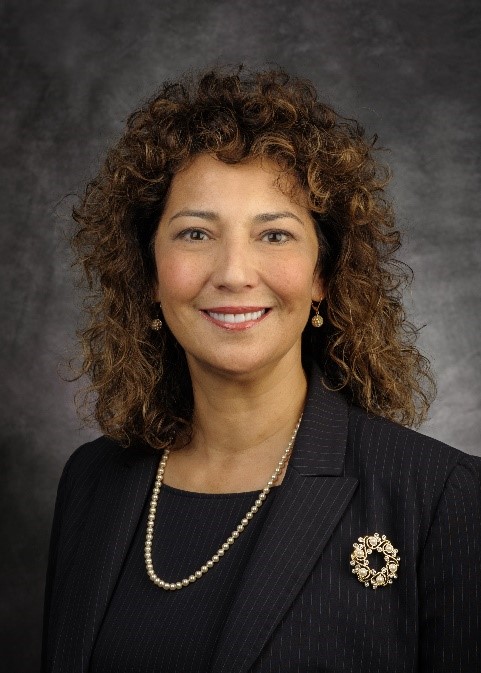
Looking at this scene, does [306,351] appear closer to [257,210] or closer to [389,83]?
[257,210]

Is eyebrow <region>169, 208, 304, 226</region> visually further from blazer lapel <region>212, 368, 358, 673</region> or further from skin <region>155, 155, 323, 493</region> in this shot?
blazer lapel <region>212, 368, 358, 673</region>

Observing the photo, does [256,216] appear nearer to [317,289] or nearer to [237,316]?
[237,316]

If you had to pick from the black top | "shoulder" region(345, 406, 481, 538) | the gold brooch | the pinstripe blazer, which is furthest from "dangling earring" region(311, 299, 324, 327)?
the gold brooch

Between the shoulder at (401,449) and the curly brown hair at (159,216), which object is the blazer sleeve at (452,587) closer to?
the shoulder at (401,449)

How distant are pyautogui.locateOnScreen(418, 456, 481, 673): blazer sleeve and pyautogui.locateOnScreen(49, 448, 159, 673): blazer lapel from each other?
91cm

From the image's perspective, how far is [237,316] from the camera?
2766 millimetres

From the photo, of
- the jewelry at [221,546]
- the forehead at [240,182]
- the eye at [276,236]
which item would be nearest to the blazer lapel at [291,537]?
the jewelry at [221,546]

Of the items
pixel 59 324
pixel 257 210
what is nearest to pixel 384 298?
pixel 257 210

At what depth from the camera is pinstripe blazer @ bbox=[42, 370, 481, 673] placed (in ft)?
7.97

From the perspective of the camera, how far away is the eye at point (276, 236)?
2.78 meters

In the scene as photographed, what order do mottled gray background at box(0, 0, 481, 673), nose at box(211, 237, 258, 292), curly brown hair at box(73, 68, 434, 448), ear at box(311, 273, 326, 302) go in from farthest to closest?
mottled gray background at box(0, 0, 481, 673)
ear at box(311, 273, 326, 302)
curly brown hair at box(73, 68, 434, 448)
nose at box(211, 237, 258, 292)

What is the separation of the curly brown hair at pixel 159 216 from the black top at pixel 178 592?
0.34 m

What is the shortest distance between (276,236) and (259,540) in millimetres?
831

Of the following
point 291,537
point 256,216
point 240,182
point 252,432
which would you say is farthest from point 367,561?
point 240,182
